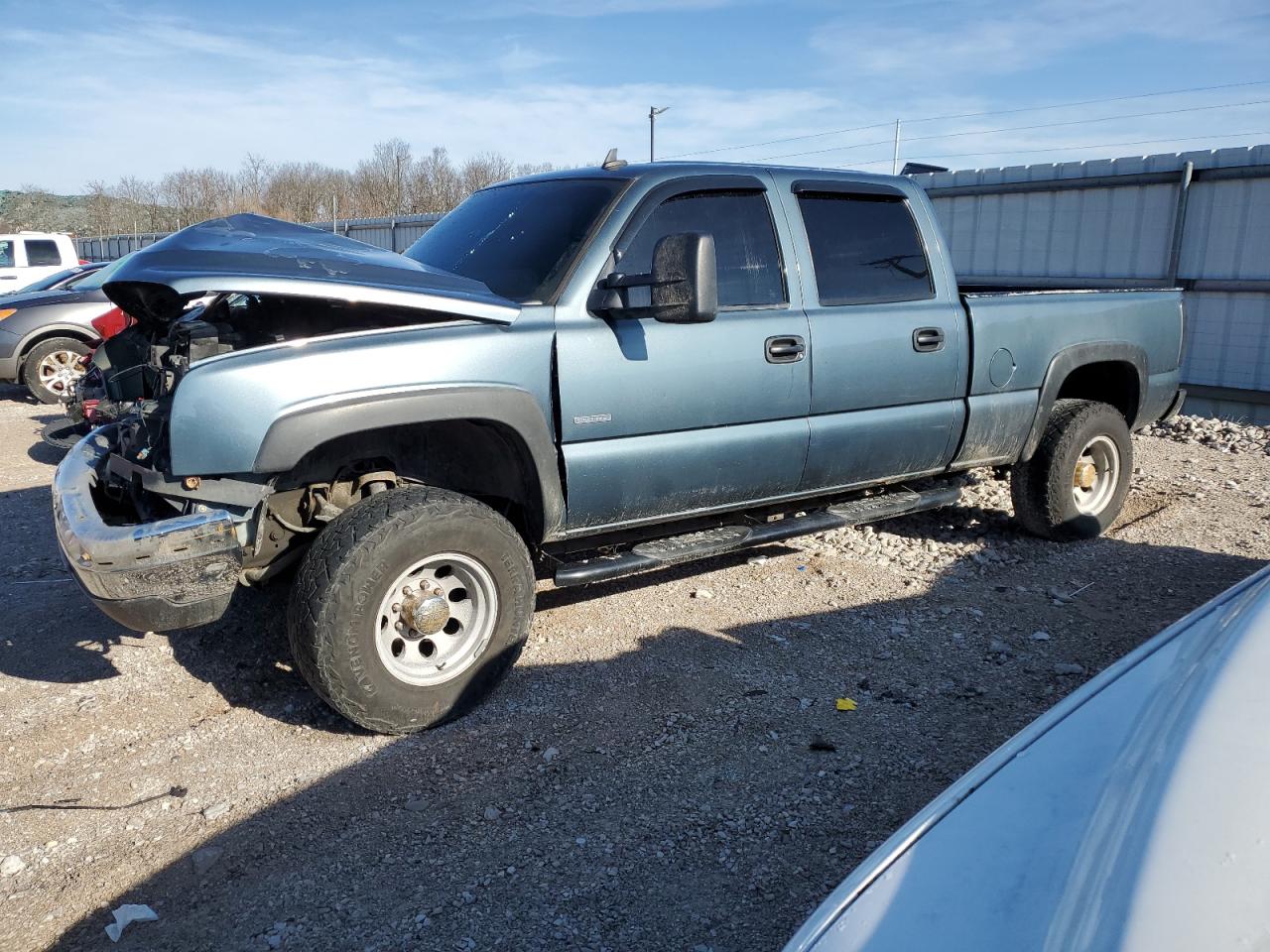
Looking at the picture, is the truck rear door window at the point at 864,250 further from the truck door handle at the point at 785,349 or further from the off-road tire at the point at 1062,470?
the off-road tire at the point at 1062,470

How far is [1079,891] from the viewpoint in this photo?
1612 mm

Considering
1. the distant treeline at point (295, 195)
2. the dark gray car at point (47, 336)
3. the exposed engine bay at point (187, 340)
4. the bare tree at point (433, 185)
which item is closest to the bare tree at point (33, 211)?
the distant treeline at point (295, 195)

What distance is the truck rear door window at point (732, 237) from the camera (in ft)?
13.8

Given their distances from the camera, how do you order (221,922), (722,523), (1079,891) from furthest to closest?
(722,523), (221,922), (1079,891)

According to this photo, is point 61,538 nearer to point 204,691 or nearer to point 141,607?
point 141,607

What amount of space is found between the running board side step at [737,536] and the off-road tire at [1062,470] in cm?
67

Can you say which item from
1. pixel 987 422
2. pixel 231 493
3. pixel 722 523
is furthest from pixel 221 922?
pixel 987 422

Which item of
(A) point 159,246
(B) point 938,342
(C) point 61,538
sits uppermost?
(A) point 159,246

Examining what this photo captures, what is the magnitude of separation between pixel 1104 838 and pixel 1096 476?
480 cm

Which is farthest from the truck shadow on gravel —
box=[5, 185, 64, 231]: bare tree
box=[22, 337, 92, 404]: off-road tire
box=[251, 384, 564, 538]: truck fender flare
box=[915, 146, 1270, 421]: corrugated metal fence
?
box=[5, 185, 64, 231]: bare tree

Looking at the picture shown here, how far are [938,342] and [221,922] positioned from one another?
391 centimetres

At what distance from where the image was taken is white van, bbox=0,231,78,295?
1559cm

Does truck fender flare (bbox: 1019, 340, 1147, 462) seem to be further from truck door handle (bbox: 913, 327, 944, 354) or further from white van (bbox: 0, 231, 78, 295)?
white van (bbox: 0, 231, 78, 295)

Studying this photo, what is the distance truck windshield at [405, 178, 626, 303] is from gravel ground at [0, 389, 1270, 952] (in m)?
1.60
